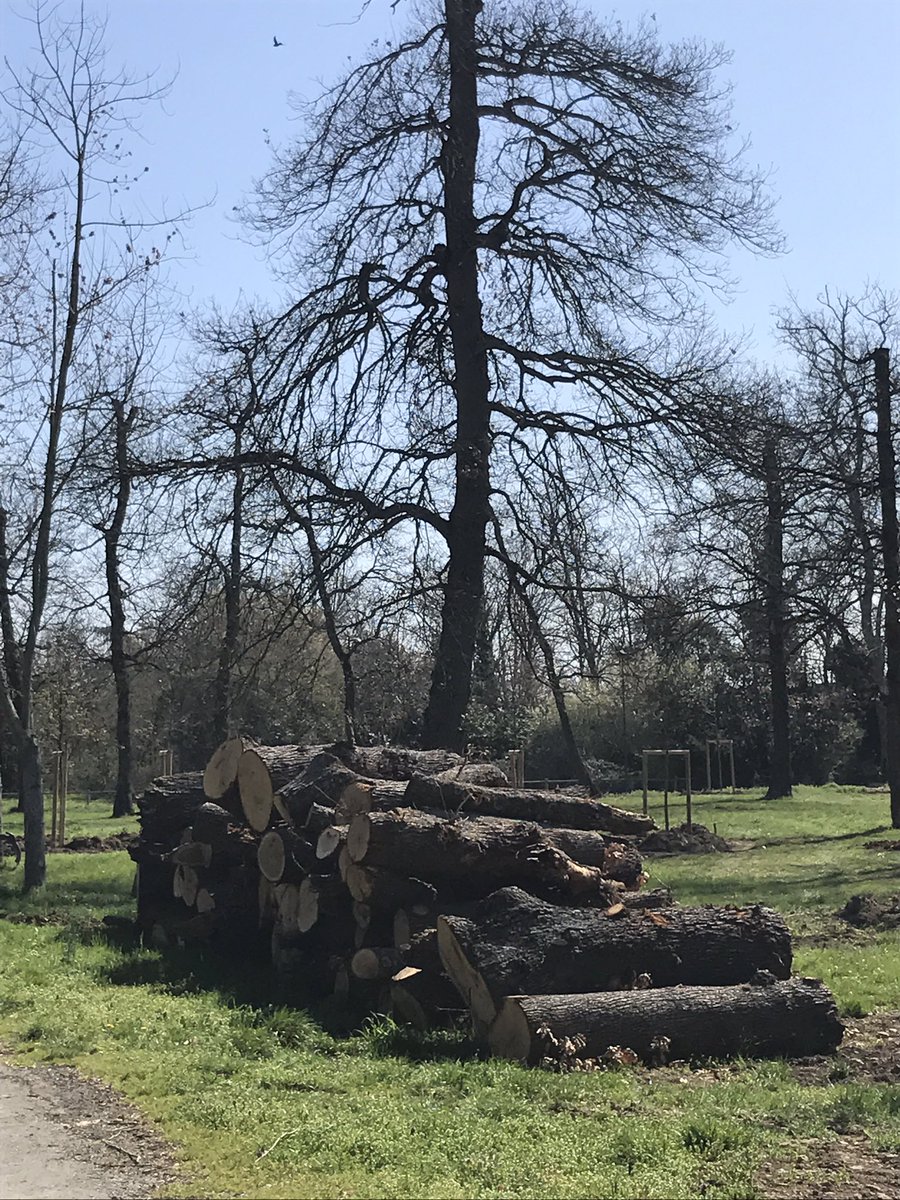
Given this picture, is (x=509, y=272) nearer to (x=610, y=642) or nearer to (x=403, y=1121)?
(x=610, y=642)

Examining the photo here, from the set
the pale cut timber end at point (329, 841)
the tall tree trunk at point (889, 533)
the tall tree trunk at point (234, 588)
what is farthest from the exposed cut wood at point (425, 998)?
the tall tree trunk at point (889, 533)

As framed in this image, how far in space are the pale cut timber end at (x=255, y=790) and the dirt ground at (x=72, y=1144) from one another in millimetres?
4103

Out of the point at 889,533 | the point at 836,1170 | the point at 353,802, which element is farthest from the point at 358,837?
the point at 889,533

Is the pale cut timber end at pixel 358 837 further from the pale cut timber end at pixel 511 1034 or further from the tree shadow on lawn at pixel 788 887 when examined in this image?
the tree shadow on lawn at pixel 788 887

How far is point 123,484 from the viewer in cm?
1614

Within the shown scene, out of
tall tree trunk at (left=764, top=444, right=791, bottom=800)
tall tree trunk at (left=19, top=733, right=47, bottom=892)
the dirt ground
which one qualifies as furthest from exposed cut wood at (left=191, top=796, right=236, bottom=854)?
tall tree trunk at (left=764, top=444, right=791, bottom=800)

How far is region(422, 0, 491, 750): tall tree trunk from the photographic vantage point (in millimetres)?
16719

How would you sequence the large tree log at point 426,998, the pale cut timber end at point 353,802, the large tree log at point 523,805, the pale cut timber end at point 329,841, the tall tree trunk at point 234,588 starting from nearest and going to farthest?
the large tree log at point 426,998, the pale cut timber end at point 329,841, the pale cut timber end at point 353,802, the large tree log at point 523,805, the tall tree trunk at point 234,588

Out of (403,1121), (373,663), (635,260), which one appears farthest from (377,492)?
(403,1121)

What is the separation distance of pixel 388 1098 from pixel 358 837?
9.94 ft

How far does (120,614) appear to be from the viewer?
29.8m

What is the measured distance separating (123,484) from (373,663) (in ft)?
14.5

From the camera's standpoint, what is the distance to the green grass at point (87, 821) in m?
28.0

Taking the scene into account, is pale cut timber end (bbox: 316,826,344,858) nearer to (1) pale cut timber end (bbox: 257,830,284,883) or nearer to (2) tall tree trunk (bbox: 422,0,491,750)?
(1) pale cut timber end (bbox: 257,830,284,883)
